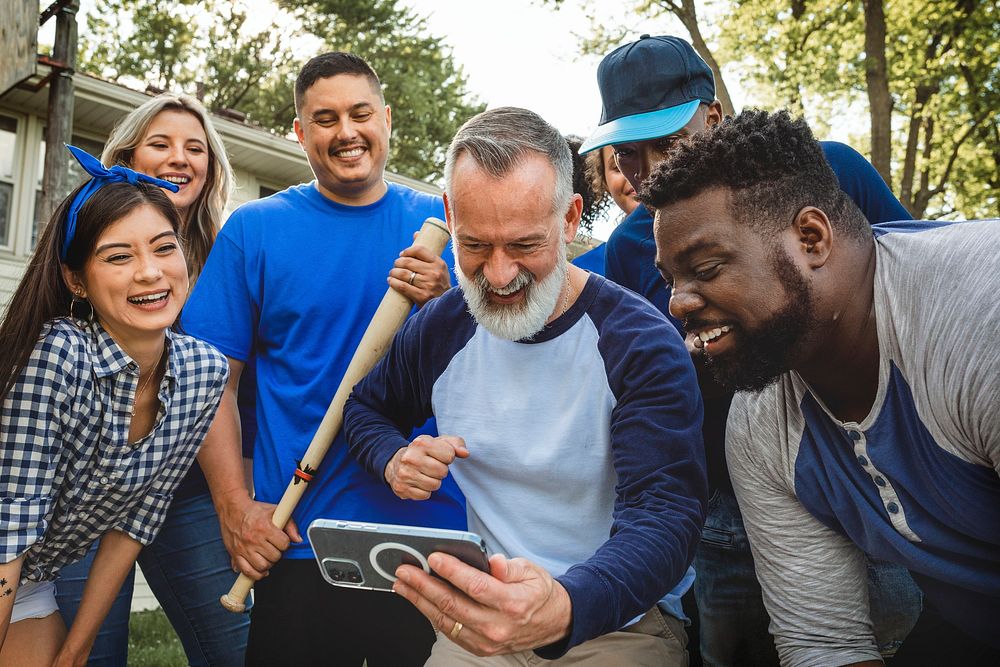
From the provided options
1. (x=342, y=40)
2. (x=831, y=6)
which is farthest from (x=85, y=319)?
(x=342, y=40)

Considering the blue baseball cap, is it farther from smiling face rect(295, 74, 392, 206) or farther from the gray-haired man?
smiling face rect(295, 74, 392, 206)

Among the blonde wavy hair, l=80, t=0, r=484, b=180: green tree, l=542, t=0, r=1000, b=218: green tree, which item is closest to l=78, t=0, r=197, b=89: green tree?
l=80, t=0, r=484, b=180: green tree

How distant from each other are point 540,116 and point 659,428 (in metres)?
1.06

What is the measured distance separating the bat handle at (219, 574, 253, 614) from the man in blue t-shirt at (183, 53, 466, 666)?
0.12ft

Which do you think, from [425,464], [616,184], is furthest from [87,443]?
[616,184]

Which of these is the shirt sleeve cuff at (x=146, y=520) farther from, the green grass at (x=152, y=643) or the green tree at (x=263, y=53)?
the green tree at (x=263, y=53)

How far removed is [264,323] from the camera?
11.5ft

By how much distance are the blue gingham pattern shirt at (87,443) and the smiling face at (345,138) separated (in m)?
0.87

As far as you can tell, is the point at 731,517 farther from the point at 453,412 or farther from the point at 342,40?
the point at 342,40

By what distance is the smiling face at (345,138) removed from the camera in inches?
146

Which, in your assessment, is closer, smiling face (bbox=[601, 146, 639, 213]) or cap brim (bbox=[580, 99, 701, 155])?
cap brim (bbox=[580, 99, 701, 155])

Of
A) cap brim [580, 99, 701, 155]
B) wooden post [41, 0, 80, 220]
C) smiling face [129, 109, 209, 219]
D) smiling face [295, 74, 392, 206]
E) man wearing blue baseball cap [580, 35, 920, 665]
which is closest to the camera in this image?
man wearing blue baseball cap [580, 35, 920, 665]

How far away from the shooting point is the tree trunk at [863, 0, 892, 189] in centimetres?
1548

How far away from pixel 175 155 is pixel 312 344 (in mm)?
1364
